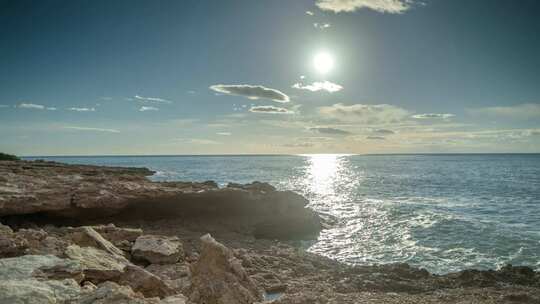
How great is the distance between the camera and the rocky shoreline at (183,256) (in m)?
9.16

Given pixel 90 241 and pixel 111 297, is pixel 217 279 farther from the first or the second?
pixel 90 241

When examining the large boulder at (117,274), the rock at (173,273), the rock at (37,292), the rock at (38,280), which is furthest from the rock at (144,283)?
the rock at (173,273)

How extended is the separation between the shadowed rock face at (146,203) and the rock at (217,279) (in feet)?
47.0

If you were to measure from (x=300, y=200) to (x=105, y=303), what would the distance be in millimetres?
26122

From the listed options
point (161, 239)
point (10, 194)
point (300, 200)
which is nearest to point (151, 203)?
point (10, 194)

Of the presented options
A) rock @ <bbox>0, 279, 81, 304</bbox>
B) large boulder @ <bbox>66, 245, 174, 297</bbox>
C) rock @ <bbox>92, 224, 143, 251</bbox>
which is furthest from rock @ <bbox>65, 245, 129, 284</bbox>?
rock @ <bbox>92, 224, 143, 251</bbox>

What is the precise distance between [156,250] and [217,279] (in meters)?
5.60

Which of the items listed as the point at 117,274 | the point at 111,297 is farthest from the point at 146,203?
the point at 111,297

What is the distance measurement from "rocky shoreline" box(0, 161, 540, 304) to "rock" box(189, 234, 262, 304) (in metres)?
0.03

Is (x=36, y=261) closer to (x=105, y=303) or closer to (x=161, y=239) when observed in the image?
(x=105, y=303)

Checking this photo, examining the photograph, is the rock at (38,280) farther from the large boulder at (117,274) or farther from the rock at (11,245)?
the rock at (11,245)

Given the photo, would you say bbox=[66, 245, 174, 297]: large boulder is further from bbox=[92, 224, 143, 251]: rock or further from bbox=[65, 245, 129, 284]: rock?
bbox=[92, 224, 143, 251]: rock

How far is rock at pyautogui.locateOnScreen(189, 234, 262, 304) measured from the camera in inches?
390

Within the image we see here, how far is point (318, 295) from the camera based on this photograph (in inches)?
511
